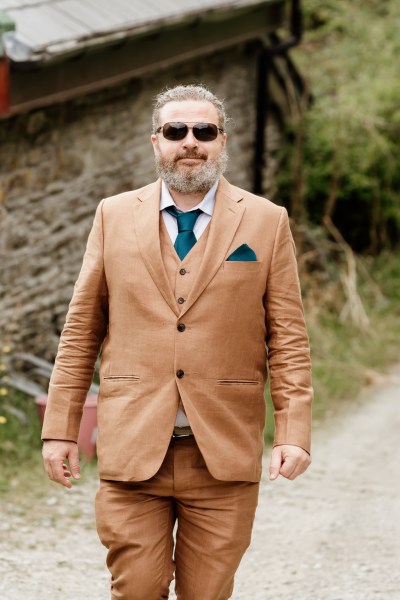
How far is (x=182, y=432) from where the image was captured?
3.19 meters

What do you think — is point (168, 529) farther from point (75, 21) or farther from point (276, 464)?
point (75, 21)

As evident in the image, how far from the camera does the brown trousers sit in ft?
10.3

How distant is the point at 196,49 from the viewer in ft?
29.8

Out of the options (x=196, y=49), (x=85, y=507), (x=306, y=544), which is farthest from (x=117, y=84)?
(x=306, y=544)

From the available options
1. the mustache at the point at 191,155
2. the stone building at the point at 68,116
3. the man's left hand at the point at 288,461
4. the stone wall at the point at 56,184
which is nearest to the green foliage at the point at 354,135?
the stone building at the point at 68,116

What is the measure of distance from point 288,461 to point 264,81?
27.3 feet

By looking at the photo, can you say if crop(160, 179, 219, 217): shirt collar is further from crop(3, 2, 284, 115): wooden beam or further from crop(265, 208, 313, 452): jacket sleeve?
crop(3, 2, 284, 115): wooden beam

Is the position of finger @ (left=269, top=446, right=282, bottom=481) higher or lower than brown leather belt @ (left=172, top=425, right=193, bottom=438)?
lower

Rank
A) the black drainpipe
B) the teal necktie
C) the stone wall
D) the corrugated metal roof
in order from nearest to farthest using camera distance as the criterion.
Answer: the teal necktie < the corrugated metal roof < the stone wall < the black drainpipe

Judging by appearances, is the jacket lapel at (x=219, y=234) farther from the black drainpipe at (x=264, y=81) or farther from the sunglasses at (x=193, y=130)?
the black drainpipe at (x=264, y=81)

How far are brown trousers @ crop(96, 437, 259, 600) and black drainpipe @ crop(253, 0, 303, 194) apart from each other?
8215 mm

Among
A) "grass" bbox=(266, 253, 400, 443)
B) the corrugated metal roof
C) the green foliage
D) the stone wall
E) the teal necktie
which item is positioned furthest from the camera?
the green foliage

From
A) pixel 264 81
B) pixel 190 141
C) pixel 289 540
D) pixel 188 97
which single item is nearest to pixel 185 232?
pixel 190 141

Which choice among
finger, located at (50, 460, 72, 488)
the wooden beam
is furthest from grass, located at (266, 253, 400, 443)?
finger, located at (50, 460, 72, 488)
